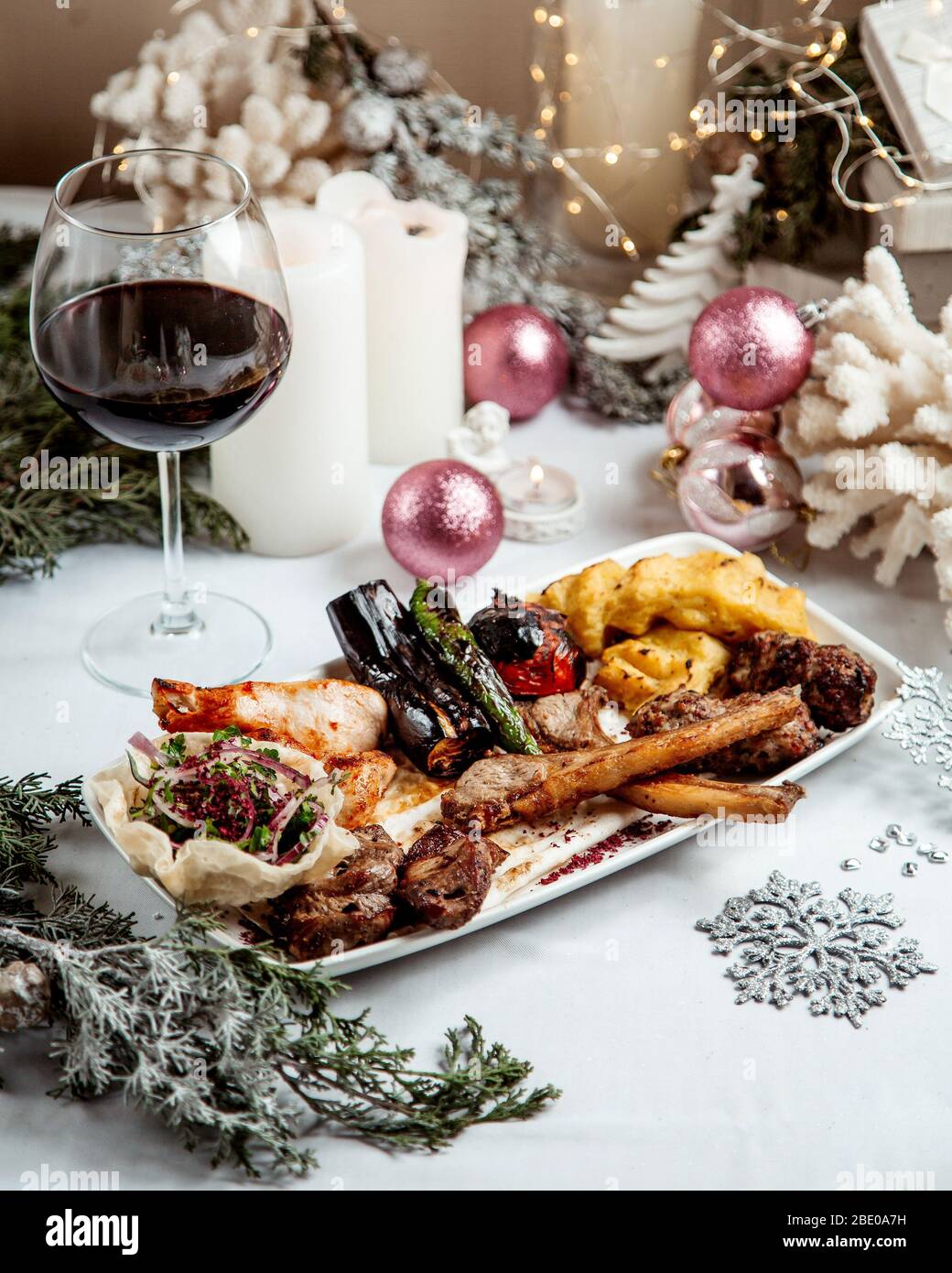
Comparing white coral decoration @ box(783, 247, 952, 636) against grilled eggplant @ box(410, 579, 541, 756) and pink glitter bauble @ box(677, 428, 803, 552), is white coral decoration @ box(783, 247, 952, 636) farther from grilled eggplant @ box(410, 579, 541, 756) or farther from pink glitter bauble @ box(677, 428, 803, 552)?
grilled eggplant @ box(410, 579, 541, 756)

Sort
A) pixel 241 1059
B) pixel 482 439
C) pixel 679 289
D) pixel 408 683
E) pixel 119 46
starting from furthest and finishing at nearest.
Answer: pixel 119 46, pixel 679 289, pixel 482 439, pixel 408 683, pixel 241 1059

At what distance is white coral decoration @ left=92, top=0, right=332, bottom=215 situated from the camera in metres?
1.45

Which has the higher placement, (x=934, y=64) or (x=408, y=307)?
(x=934, y=64)

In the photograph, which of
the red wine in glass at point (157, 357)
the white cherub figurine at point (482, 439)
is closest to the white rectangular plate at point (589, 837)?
the red wine in glass at point (157, 357)

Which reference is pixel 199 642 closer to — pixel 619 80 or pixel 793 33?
pixel 619 80

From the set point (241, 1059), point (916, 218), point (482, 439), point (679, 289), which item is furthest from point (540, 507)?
point (241, 1059)

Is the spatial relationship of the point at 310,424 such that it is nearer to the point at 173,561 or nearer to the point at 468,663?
the point at 173,561

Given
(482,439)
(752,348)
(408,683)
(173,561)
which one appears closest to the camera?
(408,683)

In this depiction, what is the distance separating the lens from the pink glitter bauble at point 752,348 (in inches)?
52.4

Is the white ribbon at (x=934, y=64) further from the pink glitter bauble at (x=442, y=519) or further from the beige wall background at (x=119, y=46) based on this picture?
the pink glitter bauble at (x=442, y=519)

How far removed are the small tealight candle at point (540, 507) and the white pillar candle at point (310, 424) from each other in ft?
0.50

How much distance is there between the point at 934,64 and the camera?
4.49ft

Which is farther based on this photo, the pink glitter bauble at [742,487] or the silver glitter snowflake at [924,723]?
the pink glitter bauble at [742,487]

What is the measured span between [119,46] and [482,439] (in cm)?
91
